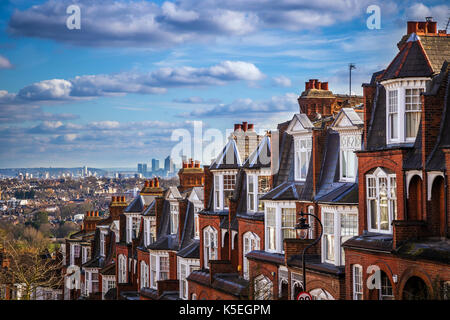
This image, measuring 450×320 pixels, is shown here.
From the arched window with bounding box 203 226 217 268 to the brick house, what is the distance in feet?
49.8

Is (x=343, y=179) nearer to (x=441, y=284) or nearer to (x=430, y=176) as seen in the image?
(x=430, y=176)

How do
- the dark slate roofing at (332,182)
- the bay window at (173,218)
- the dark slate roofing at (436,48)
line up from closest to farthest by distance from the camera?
the dark slate roofing at (436,48) → the dark slate roofing at (332,182) → the bay window at (173,218)

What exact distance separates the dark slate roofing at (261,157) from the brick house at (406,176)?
10.1 metres

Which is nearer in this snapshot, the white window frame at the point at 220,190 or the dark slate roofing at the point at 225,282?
the dark slate roofing at the point at 225,282

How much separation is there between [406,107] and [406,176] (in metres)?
2.53

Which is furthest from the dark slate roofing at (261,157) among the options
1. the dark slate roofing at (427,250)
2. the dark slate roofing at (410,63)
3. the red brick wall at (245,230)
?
the dark slate roofing at (427,250)

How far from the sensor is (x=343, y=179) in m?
30.3

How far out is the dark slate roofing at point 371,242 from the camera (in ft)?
80.1

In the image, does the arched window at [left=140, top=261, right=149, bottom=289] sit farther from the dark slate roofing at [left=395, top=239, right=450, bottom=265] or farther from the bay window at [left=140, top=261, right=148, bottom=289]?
the dark slate roofing at [left=395, top=239, right=450, bottom=265]

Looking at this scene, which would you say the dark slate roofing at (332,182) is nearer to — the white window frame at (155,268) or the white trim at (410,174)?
the white trim at (410,174)

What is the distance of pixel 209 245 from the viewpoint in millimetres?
41719

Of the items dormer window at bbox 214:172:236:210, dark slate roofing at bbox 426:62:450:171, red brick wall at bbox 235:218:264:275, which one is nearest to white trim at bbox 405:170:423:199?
dark slate roofing at bbox 426:62:450:171

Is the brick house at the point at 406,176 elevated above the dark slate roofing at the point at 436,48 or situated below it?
below

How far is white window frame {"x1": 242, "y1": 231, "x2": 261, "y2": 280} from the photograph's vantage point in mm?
35844
